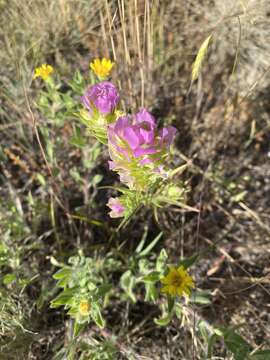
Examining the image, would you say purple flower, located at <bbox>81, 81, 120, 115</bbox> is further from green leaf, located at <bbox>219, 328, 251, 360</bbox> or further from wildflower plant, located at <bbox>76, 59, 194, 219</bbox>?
green leaf, located at <bbox>219, 328, 251, 360</bbox>

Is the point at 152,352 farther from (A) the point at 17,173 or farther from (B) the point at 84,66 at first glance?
(B) the point at 84,66

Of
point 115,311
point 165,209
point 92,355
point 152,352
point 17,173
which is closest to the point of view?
point 92,355

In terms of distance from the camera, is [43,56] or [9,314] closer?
[9,314]

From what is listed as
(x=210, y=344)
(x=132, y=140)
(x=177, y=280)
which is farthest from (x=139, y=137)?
(x=210, y=344)

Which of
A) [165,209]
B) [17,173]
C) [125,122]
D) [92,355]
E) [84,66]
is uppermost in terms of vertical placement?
[125,122]

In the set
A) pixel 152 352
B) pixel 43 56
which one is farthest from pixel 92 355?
pixel 43 56

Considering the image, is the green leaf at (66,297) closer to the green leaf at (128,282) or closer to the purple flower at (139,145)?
the green leaf at (128,282)

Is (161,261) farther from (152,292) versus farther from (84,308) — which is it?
(84,308)
